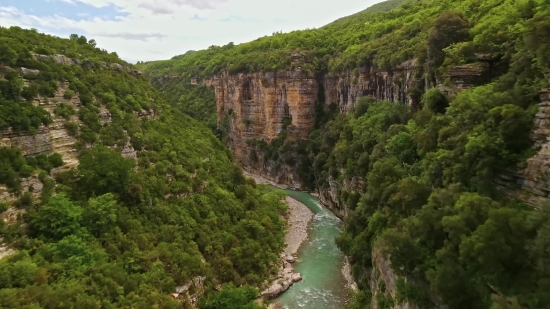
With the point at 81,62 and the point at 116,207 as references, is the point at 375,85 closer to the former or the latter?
the point at 81,62

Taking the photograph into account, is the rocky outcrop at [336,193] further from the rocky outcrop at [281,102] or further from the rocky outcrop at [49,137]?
the rocky outcrop at [49,137]

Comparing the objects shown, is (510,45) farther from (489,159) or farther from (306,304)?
(306,304)

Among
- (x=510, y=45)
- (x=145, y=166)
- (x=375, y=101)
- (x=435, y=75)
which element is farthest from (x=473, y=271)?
(x=375, y=101)

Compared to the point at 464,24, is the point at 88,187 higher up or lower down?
lower down

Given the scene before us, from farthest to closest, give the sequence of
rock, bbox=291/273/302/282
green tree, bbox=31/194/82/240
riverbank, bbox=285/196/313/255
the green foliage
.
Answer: riverbank, bbox=285/196/313/255 < rock, bbox=291/273/302/282 < the green foliage < green tree, bbox=31/194/82/240

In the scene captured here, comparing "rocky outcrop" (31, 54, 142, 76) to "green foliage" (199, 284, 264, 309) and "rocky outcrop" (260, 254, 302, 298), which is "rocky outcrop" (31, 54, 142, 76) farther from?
"rocky outcrop" (260, 254, 302, 298)

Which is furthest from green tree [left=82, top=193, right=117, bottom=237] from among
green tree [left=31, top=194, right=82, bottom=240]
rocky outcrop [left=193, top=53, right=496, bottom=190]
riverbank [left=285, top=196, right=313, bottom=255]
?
rocky outcrop [left=193, top=53, right=496, bottom=190]
